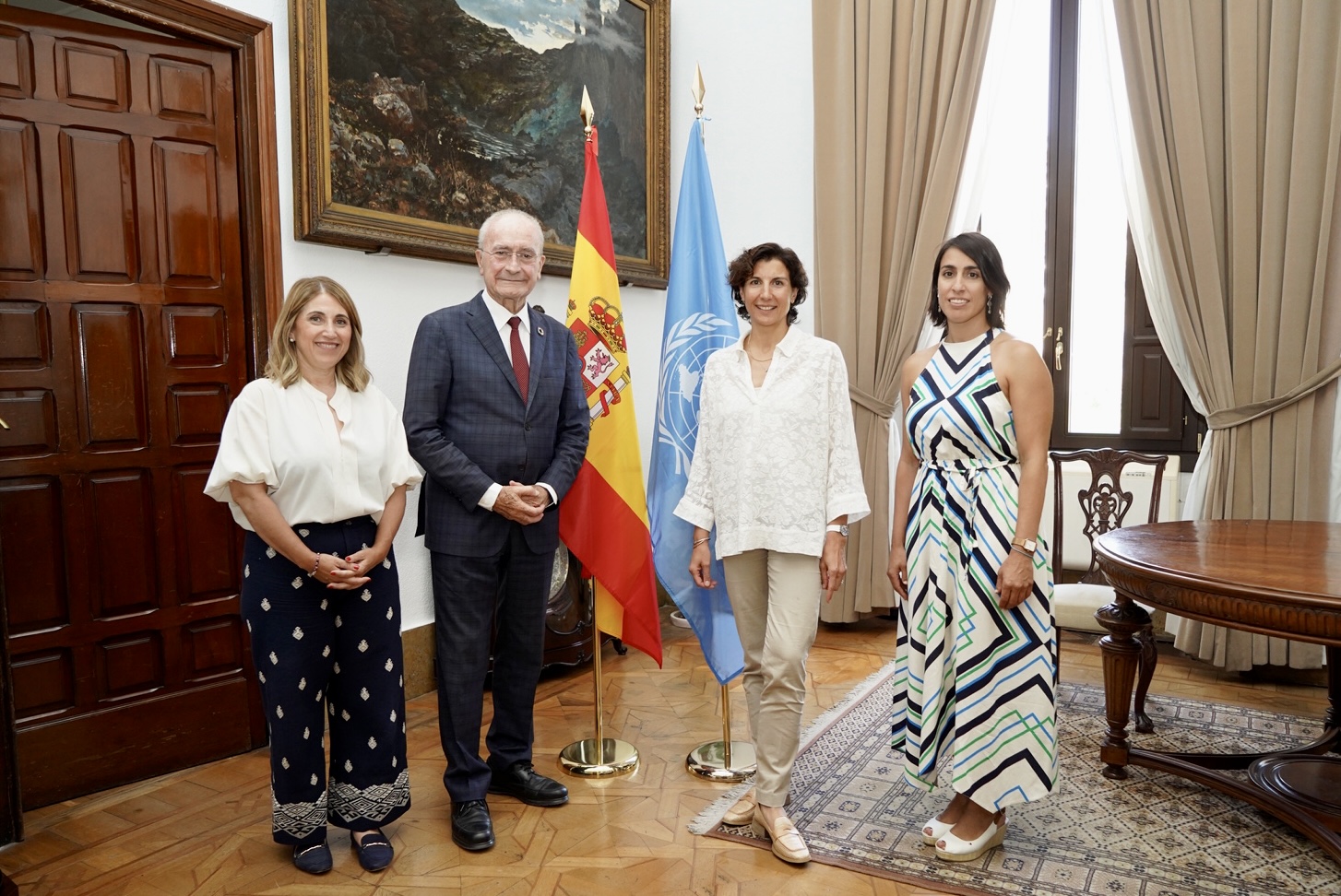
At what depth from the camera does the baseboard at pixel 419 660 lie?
12.0ft

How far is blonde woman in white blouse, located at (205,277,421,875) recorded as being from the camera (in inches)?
88.0

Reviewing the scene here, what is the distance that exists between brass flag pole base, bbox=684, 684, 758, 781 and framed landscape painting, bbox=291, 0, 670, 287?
7.02ft

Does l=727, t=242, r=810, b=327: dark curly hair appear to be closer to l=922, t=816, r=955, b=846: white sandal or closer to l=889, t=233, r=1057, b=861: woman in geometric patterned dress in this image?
l=889, t=233, r=1057, b=861: woman in geometric patterned dress

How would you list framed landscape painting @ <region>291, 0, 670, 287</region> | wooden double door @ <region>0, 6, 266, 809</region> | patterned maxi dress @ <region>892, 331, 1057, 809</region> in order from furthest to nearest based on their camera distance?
1. framed landscape painting @ <region>291, 0, 670, 287</region>
2. wooden double door @ <region>0, 6, 266, 809</region>
3. patterned maxi dress @ <region>892, 331, 1057, 809</region>

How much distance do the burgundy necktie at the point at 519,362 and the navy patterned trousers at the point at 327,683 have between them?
562 mm

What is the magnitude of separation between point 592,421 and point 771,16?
320 centimetres

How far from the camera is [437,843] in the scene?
2494mm

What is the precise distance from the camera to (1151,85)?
4.07 meters

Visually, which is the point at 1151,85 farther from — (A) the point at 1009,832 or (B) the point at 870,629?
(A) the point at 1009,832

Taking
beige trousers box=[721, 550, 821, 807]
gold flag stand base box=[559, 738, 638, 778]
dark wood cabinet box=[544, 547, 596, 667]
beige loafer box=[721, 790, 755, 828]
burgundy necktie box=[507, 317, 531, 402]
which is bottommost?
gold flag stand base box=[559, 738, 638, 778]

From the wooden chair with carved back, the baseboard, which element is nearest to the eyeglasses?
the baseboard

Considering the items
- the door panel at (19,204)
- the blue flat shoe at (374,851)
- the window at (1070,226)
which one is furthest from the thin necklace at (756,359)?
the window at (1070,226)

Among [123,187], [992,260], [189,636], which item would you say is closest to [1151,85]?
[992,260]

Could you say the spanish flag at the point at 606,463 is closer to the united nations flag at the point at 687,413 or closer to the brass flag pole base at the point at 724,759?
the united nations flag at the point at 687,413
